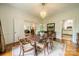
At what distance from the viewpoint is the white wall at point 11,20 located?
1791 mm

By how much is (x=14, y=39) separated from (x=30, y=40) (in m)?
0.31

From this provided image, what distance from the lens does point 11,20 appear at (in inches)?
71.9

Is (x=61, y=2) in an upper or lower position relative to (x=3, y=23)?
upper

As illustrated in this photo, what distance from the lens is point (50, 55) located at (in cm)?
190

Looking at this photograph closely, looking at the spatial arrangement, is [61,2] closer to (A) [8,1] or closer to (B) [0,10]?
(A) [8,1]

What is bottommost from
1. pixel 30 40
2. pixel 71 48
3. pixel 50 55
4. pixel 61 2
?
pixel 50 55

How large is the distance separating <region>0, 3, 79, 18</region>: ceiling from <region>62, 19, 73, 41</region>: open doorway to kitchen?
0.89 ft

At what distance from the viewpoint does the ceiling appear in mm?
1826

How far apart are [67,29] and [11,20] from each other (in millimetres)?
1134

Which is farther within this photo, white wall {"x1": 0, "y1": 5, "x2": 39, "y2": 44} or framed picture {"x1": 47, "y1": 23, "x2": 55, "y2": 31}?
framed picture {"x1": 47, "y1": 23, "x2": 55, "y2": 31}

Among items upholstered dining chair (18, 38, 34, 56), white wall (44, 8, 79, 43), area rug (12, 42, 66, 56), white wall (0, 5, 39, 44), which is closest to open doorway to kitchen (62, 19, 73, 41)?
white wall (44, 8, 79, 43)

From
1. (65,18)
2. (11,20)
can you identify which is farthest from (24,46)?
(65,18)

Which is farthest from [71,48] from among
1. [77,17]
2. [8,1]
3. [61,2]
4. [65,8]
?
[8,1]

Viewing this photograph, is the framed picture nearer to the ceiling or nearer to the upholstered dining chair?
the ceiling
